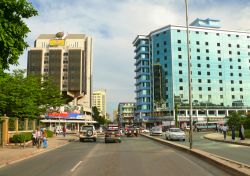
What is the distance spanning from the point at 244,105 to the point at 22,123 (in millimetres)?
103740

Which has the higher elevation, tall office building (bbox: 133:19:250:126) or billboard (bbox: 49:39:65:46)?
billboard (bbox: 49:39:65:46)

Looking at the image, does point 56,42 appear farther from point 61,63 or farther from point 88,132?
point 88,132

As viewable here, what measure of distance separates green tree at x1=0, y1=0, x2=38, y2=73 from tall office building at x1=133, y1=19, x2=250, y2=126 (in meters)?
108

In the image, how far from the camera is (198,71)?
125m

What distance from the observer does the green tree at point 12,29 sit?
38.3 feet

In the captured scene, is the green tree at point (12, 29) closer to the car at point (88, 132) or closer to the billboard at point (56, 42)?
the car at point (88, 132)

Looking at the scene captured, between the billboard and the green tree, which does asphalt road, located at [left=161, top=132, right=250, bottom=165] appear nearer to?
the green tree

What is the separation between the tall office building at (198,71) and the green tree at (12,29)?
107679mm

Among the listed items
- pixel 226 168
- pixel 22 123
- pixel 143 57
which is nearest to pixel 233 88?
pixel 143 57

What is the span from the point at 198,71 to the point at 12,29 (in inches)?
4589

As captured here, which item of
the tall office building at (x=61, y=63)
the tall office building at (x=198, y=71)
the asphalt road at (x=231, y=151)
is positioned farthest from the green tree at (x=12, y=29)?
the tall office building at (x=61, y=63)

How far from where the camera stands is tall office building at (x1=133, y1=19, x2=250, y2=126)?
12306 cm

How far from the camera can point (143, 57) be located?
5295 inches

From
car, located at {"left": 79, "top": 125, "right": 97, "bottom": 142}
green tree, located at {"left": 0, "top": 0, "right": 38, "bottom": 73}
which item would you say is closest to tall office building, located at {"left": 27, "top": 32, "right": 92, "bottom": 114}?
car, located at {"left": 79, "top": 125, "right": 97, "bottom": 142}
